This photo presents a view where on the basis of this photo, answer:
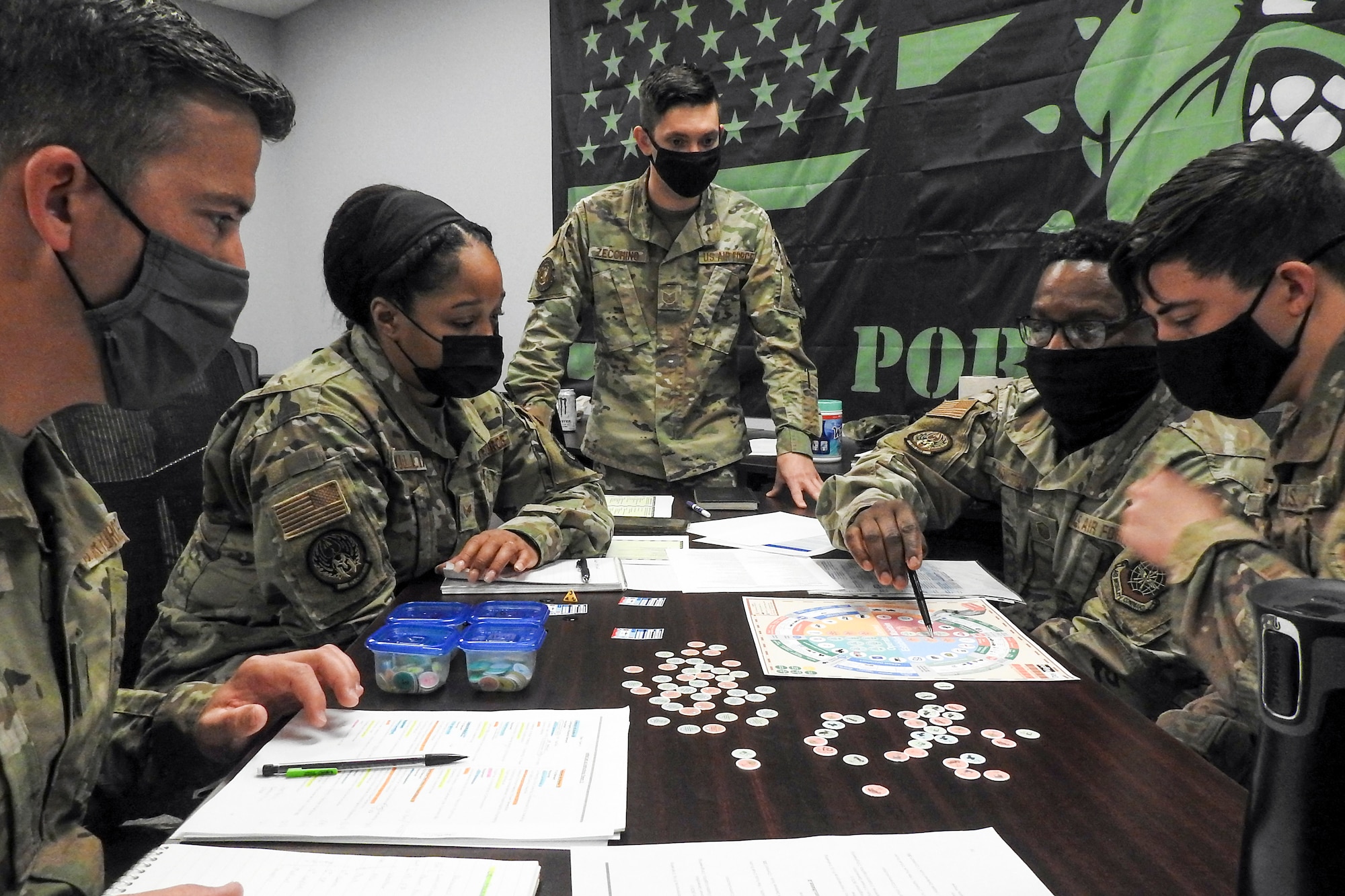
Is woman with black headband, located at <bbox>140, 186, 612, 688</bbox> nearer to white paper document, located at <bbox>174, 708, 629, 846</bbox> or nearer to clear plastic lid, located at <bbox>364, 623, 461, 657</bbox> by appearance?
clear plastic lid, located at <bbox>364, 623, 461, 657</bbox>

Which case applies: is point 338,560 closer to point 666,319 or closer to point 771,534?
point 771,534

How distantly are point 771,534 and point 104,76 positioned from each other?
4.41 ft

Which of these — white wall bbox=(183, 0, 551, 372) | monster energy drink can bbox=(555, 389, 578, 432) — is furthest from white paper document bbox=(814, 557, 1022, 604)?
white wall bbox=(183, 0, 551, 372)

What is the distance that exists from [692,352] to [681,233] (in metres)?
0.35

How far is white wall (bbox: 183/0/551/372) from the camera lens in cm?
Result: 443

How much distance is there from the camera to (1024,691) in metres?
1.04

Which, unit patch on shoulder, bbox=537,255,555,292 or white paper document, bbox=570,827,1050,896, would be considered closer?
white paper document, bbox=570,827,1050,896

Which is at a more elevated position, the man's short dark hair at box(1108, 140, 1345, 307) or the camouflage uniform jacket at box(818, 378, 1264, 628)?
the man's short dark hair at box(1108, 140, 1345, 307)

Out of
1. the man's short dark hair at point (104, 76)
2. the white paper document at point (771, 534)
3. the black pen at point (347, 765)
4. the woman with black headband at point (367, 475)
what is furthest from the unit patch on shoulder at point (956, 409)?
the man's short dark hair at point (104, 76)

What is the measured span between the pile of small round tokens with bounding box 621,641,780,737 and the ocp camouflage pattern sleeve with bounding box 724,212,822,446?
1.50 m

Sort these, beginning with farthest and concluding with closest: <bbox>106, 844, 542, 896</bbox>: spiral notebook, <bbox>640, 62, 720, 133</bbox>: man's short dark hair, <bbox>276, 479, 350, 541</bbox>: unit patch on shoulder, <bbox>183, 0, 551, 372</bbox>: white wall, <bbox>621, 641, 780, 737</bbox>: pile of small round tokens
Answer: <bbox>183, 0, 551, 372</bbox>: white wall, <bbox>640, 62, 720, 133</bbox>: man's short dark hair, <bbox>276, 479, 350, 541</bbox>: unit patch on shoulder, <bbox>621, 641, 780, 737</bbox>: pile of small round tokens, <bbox>106, 844, 542, 896</bbox>: spiral notebook

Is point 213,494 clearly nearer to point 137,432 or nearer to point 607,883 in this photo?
point 137,432

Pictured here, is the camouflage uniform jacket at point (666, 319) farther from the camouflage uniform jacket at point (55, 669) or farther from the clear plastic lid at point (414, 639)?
the camouflage uniform jacket at point (55, 669)

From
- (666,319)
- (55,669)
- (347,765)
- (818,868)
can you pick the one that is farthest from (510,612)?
(666,319)
